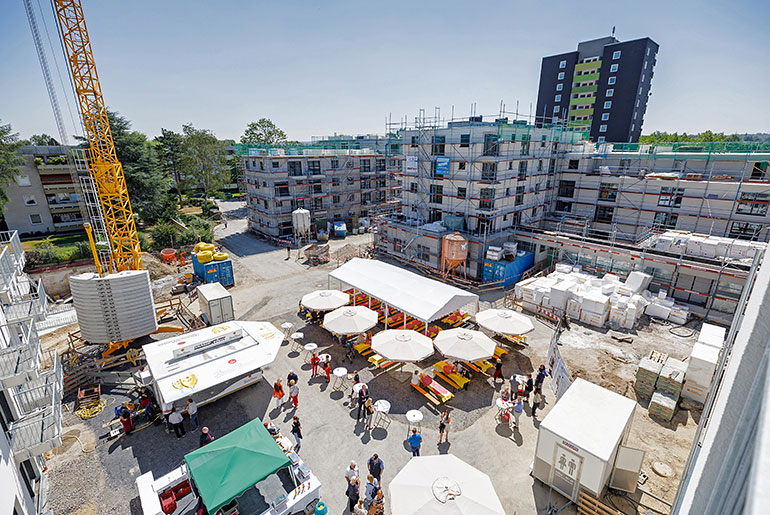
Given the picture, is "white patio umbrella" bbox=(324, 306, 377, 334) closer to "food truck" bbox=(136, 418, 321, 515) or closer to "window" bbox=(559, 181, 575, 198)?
"food truck" bbox=(136, 418, 321, 515)

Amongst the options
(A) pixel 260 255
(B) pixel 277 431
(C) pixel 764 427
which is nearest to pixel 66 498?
(B) pixel 277 431

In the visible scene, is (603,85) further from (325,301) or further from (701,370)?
(325,301)

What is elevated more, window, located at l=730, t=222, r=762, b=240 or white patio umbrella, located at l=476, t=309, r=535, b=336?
window, located at l=730, t=222, r=762, b=240

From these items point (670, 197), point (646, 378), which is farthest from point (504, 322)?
point (670, 197)

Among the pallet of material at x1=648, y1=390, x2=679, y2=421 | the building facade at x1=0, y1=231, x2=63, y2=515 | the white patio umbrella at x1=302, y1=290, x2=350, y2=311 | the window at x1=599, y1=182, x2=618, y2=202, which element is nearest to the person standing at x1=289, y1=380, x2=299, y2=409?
the white patio umbrella at x1=302, y1=290, x2=350, y2=311

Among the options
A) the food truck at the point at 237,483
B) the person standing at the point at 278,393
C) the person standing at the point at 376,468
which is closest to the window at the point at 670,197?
the person standing at the point at 376,468

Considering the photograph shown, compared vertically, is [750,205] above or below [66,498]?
above

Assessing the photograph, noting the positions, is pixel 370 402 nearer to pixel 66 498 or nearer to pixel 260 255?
pixel 66 498
